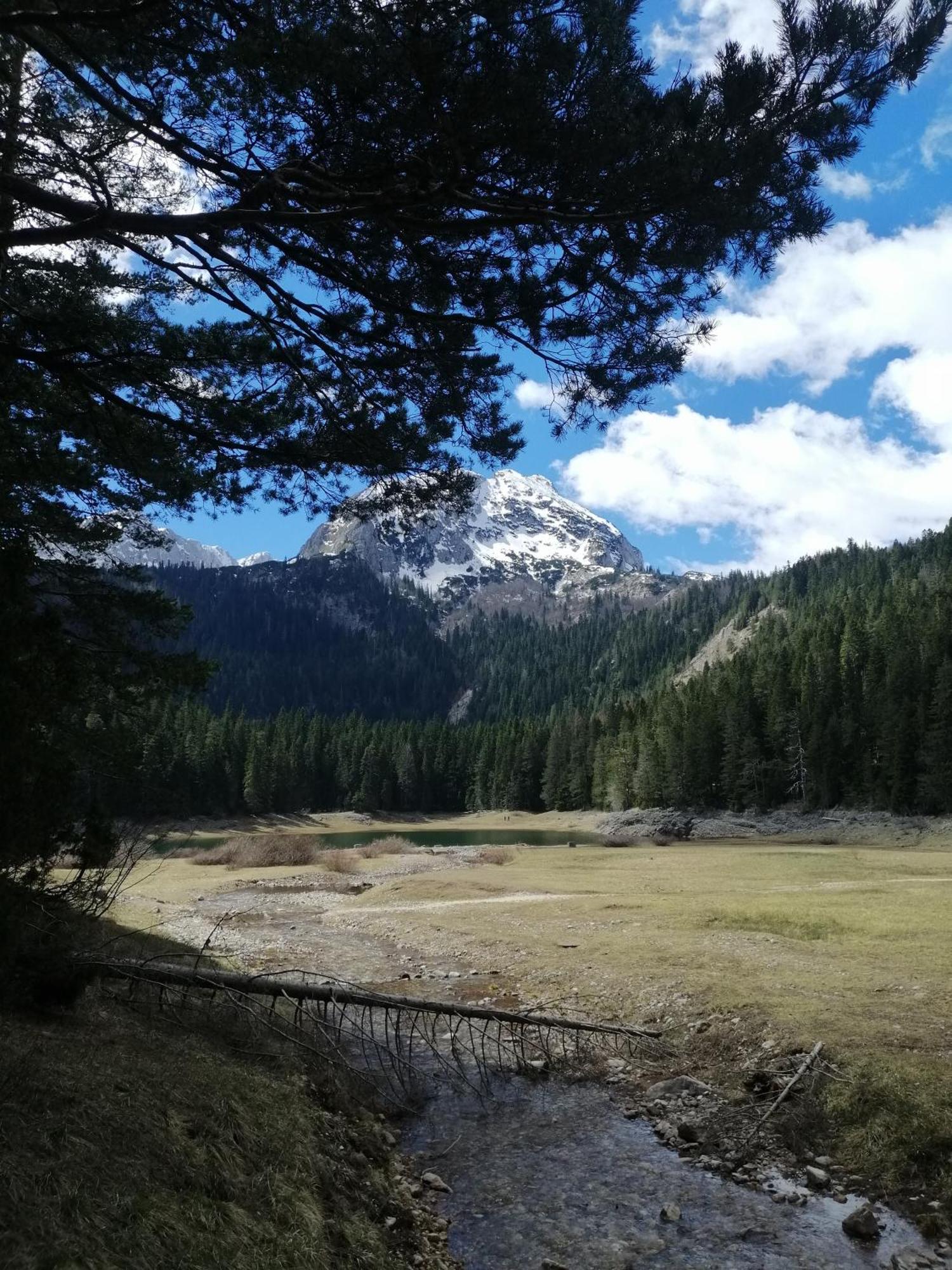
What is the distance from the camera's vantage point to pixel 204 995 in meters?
9.64

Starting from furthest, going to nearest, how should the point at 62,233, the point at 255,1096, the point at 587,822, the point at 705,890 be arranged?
the point at 587,822, the point at 705,890, the point at 255,1096, the point at 62,233

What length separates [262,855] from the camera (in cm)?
Answer: 4309

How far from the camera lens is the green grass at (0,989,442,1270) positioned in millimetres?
4113

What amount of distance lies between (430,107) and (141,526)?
7165mm

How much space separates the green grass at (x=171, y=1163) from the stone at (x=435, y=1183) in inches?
15.2

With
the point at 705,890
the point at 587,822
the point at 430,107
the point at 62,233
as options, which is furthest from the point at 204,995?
the point at 587,822

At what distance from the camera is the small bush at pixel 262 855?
137ft

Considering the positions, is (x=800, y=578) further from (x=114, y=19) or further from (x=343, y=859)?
(x=114, y=19)

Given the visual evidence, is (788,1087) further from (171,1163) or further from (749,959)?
(171,1163)

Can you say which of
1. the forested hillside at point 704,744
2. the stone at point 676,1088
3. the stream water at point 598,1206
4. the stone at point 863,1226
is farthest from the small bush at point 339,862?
the stone at point 863,1226

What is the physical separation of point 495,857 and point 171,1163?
40.2m

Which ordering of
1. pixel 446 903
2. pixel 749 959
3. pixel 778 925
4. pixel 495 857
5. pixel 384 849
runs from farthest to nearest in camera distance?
pixel 384 849 → pixel 495 857 → pixel 446 903 → pixel 778 925 → pixel 749 959

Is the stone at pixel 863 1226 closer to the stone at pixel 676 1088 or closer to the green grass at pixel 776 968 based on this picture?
the green grass at pixel 776 968

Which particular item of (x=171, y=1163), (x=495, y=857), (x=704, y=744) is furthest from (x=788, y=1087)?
(x=704, y=744)
